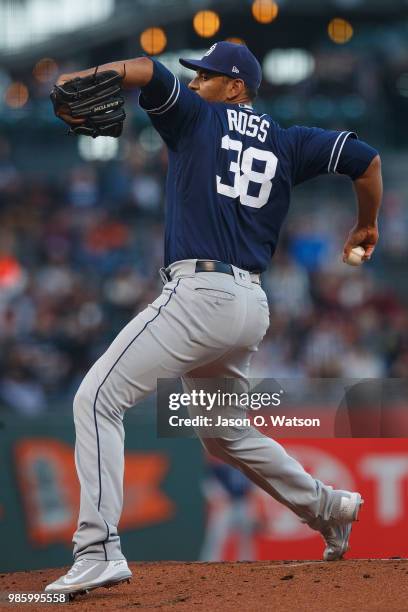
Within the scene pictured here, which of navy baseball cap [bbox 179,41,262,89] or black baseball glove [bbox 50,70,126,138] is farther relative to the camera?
navy baseball cap [bbox 179,41,262,89]

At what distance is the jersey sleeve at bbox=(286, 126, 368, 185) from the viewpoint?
13.3 feet

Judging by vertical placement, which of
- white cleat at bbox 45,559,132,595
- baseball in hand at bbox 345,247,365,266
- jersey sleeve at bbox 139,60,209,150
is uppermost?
jersey sleeve at bbox 139,60,209,150

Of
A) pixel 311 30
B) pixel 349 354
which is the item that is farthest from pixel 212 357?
pixel 311 30

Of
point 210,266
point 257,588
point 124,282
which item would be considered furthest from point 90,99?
point 124,282

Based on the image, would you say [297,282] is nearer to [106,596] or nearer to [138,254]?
[138,254]

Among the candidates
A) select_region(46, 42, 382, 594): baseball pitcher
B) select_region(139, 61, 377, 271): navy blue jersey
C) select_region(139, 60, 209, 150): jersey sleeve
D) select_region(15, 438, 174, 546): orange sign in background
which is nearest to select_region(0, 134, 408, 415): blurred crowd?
select_region(15, 438, 174, 546): orange sign in background

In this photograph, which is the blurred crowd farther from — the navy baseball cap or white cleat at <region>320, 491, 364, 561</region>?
the navy baseball cap

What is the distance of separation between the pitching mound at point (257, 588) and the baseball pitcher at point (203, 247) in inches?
7.8

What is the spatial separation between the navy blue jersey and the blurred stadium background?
192 centimetres

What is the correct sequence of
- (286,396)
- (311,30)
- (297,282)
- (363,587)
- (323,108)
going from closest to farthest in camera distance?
(363,587) < (286,396) < (297,282) < (323,108) < (311,30)

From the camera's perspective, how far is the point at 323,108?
14.3m

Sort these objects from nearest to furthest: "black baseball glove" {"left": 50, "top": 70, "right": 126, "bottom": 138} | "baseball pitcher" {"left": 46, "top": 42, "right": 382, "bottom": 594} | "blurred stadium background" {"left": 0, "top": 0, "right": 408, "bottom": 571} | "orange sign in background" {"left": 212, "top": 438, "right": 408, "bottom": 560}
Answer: "black baseball glove" {"left": 50, "top": 70, "right": 126, "bottom": 138} → "baseball pitcher" {"left": 46, "top": 42, "right": 382, "bottom": 594} → "orange sign in background" {"left": 212, "top": 438, "right": 408, "bottom": 560} → "blurred stadium background" {"left": 0, "top": 0, "right": 408, "bottom": 571}

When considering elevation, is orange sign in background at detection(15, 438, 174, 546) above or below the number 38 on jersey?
below

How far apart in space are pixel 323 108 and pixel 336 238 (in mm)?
3117
